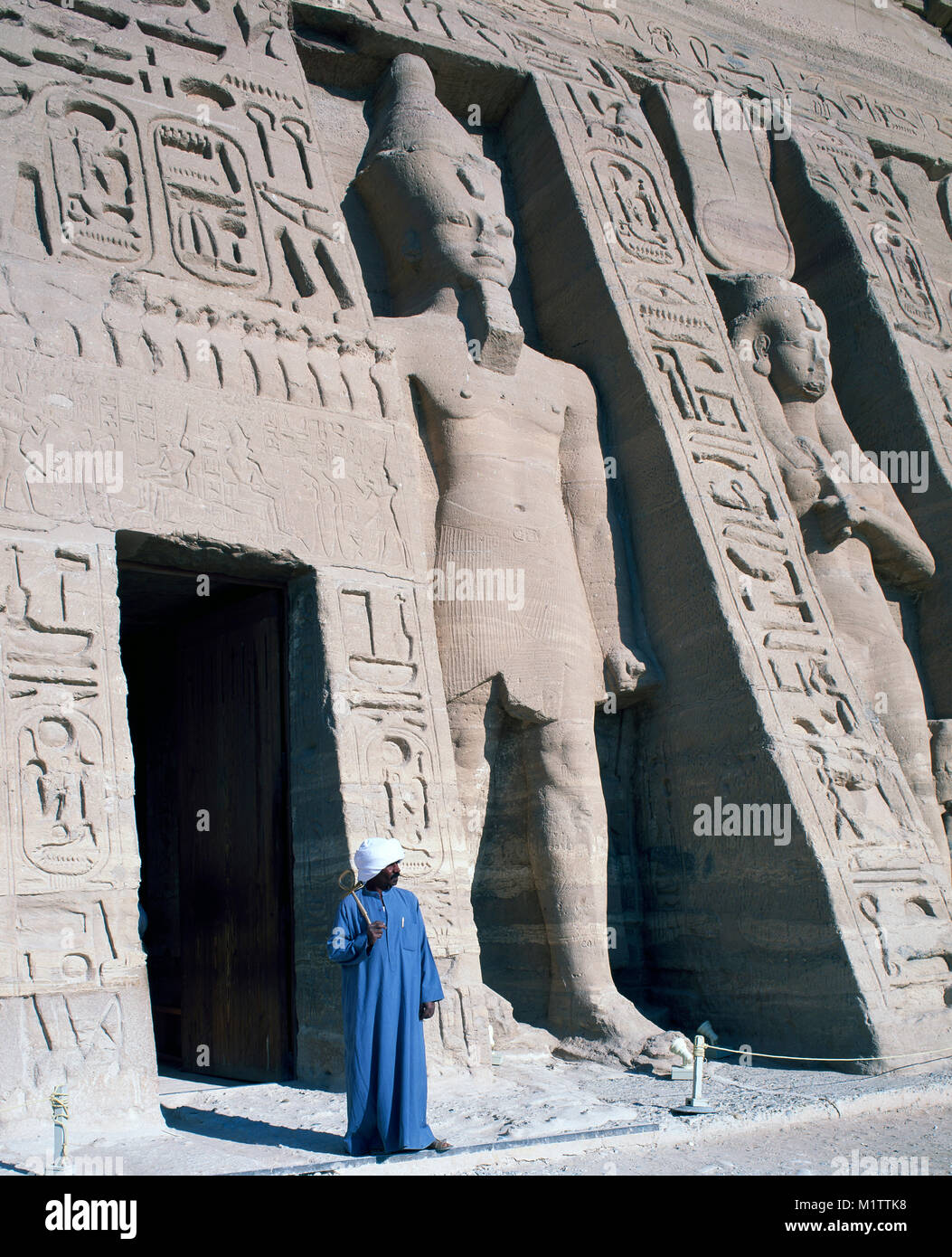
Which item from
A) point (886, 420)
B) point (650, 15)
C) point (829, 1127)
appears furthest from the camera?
point (650, 15)

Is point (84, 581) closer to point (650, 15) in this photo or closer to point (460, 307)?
point (460, 307)

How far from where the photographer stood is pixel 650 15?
812cm

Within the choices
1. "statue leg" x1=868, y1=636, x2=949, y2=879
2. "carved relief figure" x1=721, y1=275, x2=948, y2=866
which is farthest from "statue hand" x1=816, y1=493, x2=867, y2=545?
"statue leg" x1=868, y1=636, x2=949, y2=879

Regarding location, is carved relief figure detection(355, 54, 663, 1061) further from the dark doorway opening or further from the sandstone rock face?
the dark doorway opening

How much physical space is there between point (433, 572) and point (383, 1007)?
8.00 ft

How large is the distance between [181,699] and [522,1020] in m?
2.11

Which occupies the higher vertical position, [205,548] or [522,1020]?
[205,548]

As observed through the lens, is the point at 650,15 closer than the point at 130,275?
No

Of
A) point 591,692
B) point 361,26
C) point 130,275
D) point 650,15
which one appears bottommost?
point 591,692

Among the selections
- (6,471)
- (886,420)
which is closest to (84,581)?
(6,471)

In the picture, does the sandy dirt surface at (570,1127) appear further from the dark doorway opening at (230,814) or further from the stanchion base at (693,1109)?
the dark doorway opening at (230,814)

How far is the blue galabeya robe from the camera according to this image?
3457 millimetres

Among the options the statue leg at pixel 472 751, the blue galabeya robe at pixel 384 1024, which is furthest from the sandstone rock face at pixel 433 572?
the blue galabeya robe at pixel 384 1024

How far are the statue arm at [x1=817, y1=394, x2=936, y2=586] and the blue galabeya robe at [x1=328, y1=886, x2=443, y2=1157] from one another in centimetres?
410
